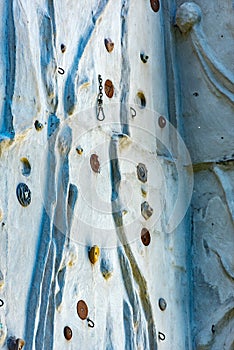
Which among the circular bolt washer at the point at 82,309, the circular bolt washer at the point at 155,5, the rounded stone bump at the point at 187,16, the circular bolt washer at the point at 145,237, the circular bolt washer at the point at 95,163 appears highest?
the circular bolt washer at the point at 155,5

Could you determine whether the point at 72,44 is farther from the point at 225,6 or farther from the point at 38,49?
the point at 225,6

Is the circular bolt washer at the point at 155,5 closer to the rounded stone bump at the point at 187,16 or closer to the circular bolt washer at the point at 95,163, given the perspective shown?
the rounded stone bump at the point at 187,16

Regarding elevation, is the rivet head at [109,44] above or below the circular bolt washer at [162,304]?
above

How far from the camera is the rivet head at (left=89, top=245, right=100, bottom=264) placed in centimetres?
254

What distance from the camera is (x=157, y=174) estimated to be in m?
2.85

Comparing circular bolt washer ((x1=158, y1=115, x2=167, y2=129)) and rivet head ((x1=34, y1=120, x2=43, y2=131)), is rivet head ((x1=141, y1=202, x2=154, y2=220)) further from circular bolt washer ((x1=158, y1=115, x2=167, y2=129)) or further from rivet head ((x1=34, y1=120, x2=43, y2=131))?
rivet head ((x1=34, y1=120, x2=43, y2=131))

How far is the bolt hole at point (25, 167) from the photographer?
242 cm

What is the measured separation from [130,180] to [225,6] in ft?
2.04

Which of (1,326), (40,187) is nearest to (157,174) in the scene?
(40,187)

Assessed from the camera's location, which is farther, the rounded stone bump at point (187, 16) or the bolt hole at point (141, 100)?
the rounded stone bump at point (187, 16)

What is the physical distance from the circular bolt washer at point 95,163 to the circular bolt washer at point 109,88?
19 centimetres

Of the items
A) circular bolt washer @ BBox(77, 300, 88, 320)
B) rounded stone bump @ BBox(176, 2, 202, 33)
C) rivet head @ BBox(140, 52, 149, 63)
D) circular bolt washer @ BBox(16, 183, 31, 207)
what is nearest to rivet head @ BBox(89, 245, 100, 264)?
circular bolt washer @ BBox(77, 300, 88, 320)

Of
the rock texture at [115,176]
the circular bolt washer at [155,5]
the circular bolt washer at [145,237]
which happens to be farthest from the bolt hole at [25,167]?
the circular bolt washer at [155,5]

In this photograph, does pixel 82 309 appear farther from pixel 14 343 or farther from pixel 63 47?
pixel 63 47
